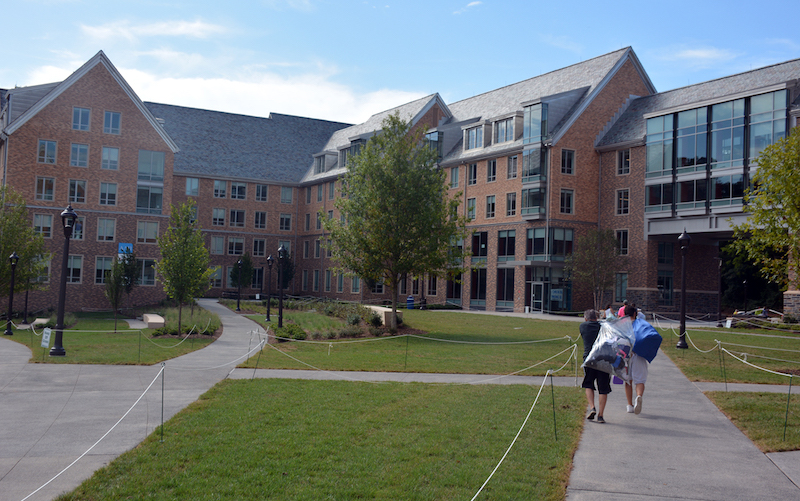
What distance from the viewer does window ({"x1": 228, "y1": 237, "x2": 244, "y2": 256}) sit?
214ft

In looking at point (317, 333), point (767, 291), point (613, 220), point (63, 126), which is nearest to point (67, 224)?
point (317, 333)

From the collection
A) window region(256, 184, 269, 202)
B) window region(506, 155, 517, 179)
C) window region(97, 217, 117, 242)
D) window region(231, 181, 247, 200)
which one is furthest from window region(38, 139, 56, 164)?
window region(506, 155, 517, 179)

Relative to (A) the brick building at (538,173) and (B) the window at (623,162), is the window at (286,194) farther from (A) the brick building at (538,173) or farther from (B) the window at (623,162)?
(B) the window at (623,162)

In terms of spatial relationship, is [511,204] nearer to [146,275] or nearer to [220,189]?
[146,275]

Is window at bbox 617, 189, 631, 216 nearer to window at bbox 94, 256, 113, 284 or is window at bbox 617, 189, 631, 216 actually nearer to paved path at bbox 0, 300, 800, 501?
paved path at bbox 0, 300, 800, 501

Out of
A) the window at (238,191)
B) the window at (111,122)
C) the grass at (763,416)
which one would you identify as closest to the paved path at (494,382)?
the grass at (763,416)

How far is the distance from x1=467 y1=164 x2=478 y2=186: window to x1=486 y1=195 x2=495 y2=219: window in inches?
82.3

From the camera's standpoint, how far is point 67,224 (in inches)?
760

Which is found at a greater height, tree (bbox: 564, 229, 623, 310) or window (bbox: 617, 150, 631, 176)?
window (bbox: 617, 150, 631, 176)

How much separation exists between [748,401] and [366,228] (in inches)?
730

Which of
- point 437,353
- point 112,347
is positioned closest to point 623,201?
point 437,353

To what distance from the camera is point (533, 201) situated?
1809 inches

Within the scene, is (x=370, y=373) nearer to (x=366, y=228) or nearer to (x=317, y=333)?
(x=317, y=333)

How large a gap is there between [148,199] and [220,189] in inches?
630
